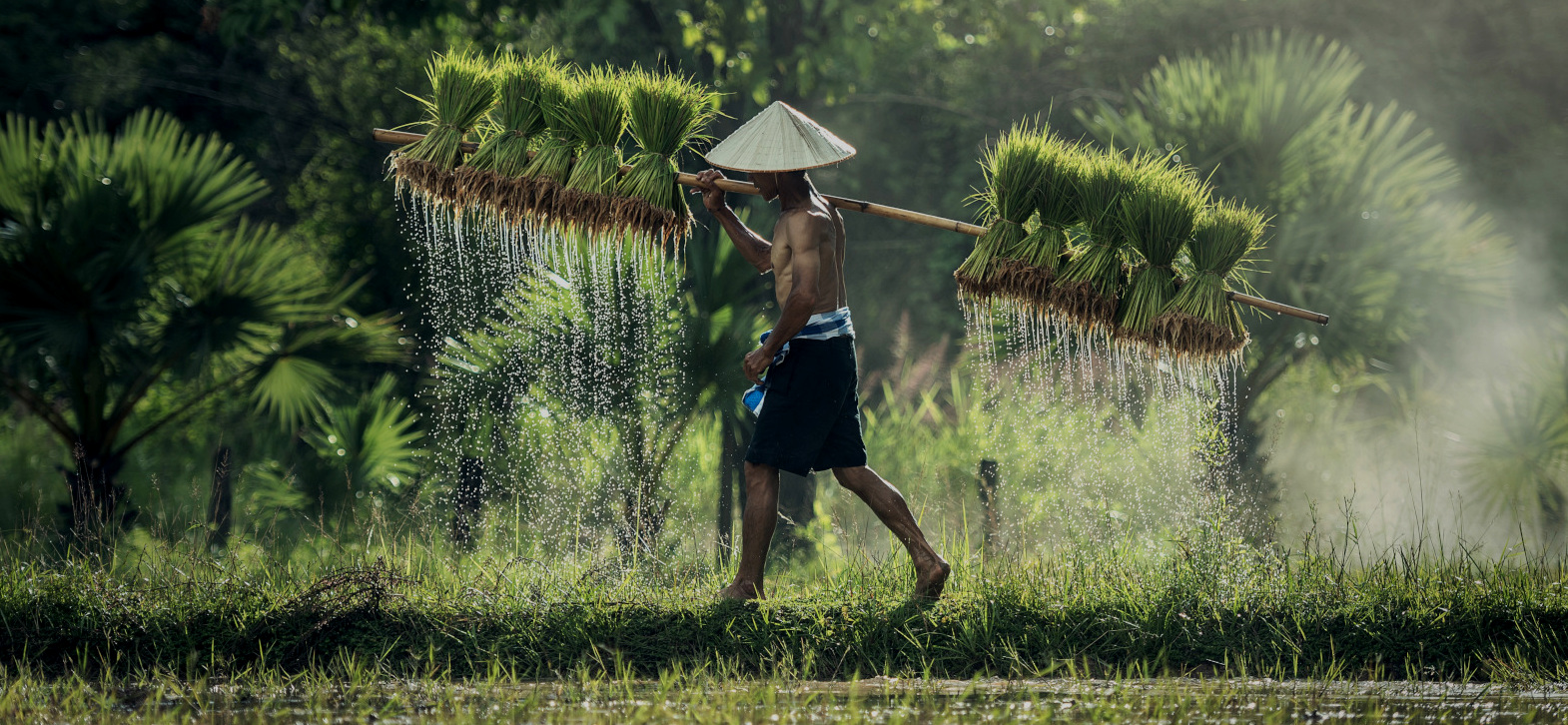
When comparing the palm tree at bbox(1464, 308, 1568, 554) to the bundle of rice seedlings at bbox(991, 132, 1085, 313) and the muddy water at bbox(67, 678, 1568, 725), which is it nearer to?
the muddy water at bbox(67, 678, 1568, 725)

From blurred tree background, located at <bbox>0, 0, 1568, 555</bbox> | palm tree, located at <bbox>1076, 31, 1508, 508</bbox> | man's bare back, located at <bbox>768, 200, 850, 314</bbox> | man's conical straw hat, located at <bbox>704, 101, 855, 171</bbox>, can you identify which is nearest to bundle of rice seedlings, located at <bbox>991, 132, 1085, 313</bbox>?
man's bare back, located at <bbox>768, 200, 850, 314</bbox>

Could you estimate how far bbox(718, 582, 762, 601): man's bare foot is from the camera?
4.60m

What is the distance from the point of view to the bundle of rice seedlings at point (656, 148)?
496 cm

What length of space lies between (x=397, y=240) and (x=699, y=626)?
717cm

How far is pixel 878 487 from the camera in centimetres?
478

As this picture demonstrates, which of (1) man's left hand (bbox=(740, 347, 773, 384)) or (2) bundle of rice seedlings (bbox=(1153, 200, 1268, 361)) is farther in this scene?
(2) bundle of rice seedlings (bbox=(1153, 200, 1268, 361))

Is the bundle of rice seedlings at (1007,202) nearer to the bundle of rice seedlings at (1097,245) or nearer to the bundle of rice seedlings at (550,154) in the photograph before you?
the bundle of rice seedlings at (1097,245)

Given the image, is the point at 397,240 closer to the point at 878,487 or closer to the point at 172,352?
the point at 172,352

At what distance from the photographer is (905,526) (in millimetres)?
4715

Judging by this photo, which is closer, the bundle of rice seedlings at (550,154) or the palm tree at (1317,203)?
the bundle of rice seedlings at (550,154)

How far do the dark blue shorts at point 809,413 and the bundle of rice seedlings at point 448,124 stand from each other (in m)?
1.61

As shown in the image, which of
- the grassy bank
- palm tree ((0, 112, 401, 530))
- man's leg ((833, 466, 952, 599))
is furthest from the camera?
Answer: palm tree ((0, 112, 401, 530))

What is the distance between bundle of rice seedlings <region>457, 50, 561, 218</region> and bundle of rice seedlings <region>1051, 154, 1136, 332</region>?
221cm

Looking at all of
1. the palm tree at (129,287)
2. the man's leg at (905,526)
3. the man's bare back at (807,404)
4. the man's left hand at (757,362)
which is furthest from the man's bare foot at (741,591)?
the palm tree at (129,287)
